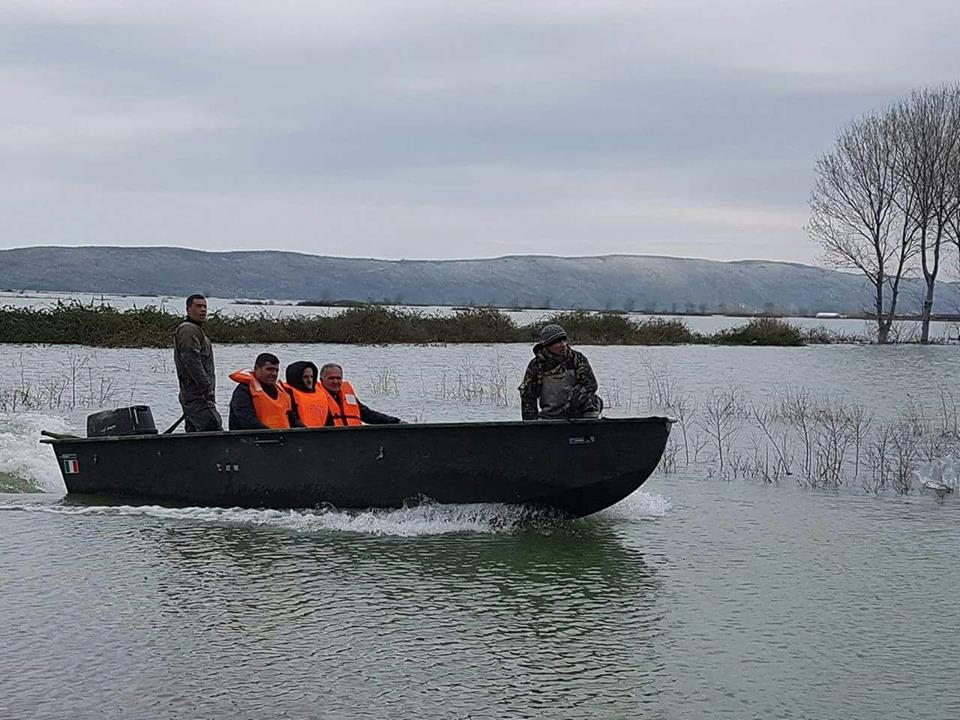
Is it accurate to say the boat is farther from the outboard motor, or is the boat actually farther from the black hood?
the black hood

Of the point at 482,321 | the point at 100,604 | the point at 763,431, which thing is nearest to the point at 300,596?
the point at 100,604

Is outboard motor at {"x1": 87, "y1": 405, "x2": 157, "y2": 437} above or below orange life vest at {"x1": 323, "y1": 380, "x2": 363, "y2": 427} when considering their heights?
below

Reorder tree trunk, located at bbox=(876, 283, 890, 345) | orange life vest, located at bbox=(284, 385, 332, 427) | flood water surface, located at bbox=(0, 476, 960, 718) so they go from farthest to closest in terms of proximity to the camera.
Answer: tree trunk, located at bbox=(876, 283, 890, 345) → orange life vest, located at bbox=(284, 385, 332, 427) → flood water surface, located at bbox=(0, 476, 960, 718)

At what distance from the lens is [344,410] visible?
11.3 m

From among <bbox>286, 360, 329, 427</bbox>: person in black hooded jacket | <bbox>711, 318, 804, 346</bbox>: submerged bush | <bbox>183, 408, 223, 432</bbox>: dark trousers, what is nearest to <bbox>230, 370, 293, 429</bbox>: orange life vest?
<bbox>286, 360, 329, 427</bbox>: person in black hooded jacket

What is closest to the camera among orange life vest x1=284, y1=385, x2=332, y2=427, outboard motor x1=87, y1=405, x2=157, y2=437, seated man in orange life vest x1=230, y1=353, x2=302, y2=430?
seated man in orange life vest x1=230, y1=353, x2=302, y2=430

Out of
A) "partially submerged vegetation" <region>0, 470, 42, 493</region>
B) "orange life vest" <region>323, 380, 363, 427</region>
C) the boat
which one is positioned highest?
"orange life vest" <region>323, 380, 363, 427</region>

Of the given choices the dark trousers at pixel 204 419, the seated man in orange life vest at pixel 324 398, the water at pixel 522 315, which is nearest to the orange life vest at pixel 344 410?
the seated man in orange life vest at pixel 324 398

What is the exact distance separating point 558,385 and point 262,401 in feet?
8.41

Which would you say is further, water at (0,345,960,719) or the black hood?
the black hood

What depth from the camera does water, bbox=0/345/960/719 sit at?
6441 millimetres

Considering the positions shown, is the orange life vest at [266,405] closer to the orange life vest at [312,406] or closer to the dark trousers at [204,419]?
the orange life vest at [312,406]

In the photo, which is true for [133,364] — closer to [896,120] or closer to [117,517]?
[117,517]

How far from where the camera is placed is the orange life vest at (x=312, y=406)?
36.7 ft
